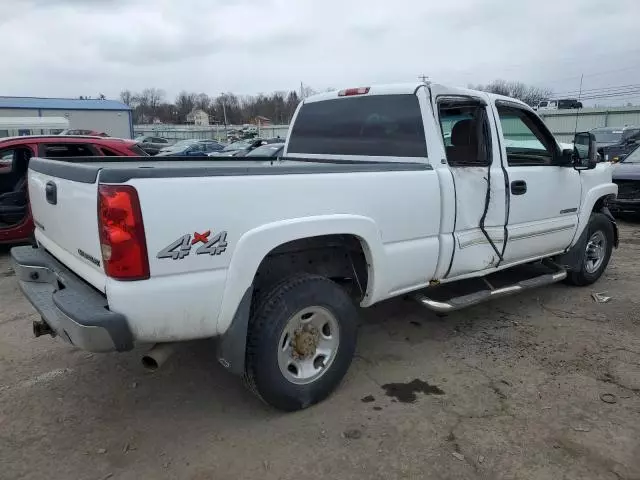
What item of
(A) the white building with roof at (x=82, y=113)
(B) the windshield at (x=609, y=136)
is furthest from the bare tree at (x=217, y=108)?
(B) the windshield at (x=609, y=136)

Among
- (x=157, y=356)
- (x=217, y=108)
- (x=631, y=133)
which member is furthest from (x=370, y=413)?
(x=217, y=108)

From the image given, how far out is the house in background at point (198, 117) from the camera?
9956 centimetres

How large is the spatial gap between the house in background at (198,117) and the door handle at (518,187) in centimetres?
9827

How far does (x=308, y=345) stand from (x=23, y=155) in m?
6.49

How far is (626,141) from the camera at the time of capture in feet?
54.0

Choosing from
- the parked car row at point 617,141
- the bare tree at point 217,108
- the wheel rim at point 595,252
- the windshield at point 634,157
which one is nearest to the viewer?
the wheel rim at point 595,252

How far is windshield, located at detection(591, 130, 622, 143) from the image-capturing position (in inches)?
713

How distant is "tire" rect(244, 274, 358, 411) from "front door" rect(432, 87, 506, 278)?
1.11 metres

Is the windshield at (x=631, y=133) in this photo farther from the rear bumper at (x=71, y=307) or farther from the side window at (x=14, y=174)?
the rear bumper at (x=71, y=307)

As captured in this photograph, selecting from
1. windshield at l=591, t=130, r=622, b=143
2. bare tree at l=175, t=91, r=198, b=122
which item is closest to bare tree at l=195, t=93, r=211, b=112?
bare tree at l=175, t=91, r=198, b=122

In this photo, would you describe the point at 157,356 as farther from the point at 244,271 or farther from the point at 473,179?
the point at 473,179

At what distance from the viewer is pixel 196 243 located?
2.63 m

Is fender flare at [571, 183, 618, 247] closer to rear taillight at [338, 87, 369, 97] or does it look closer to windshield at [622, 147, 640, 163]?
rear taillight at [338, 87, 369, 97]

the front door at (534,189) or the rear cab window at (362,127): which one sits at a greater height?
the rear cab window at (362,127)
